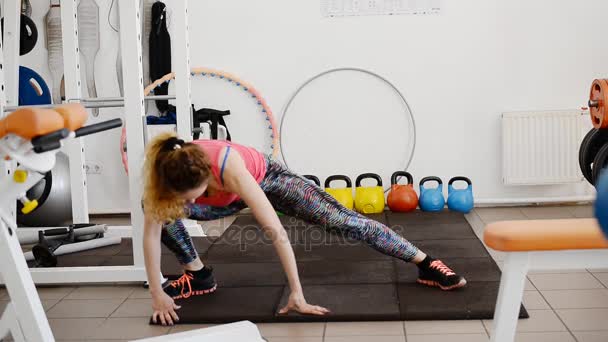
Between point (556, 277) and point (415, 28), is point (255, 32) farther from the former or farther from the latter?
point (556, 277)

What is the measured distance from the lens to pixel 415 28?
15.9 ft

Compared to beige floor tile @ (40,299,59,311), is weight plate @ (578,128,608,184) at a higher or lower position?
higher

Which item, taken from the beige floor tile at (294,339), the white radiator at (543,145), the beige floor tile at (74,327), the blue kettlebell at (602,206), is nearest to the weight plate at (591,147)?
the white radiator at (543,145)

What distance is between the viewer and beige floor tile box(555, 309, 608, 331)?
8.00 ft

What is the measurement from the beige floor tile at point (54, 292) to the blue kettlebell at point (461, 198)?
258cm

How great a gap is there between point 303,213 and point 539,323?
1.00 meters

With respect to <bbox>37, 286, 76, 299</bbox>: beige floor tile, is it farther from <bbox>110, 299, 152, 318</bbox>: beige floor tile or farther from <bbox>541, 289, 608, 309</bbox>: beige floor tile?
<bbox>541, 289, 608, 309</bbox>: beige floor tile

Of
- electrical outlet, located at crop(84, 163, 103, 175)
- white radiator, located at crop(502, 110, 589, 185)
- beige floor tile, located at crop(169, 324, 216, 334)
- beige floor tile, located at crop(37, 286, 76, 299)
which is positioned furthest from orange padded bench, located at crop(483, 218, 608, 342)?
electrical outlet, located at crop(84, 163, 103, 175)

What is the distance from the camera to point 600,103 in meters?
3.62

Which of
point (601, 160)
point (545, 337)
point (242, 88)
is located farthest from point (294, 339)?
point (242, 88)

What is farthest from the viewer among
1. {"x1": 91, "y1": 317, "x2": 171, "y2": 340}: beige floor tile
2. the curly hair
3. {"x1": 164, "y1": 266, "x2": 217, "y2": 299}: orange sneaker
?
{"x1": 164, "y1": 266, "x2": 217, "y2": 299}: orange sneaker

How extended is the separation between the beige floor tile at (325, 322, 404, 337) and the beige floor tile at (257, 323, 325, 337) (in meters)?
0.04

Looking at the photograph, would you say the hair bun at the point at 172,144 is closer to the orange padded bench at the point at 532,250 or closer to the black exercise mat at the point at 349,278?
the black exercise mat at the point at 349,278

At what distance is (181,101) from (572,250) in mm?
2649
